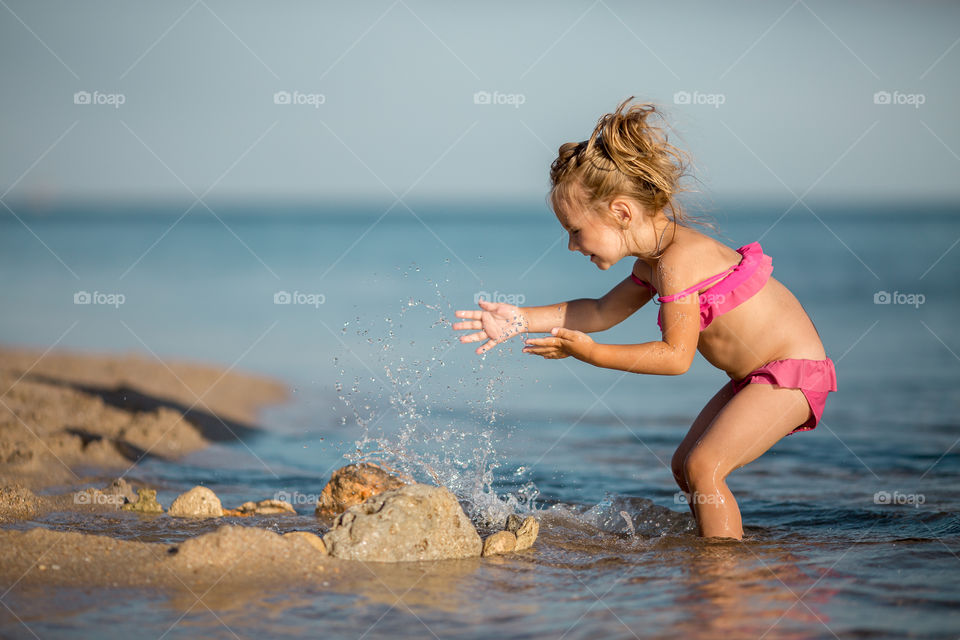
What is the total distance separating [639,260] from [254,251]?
25032mm

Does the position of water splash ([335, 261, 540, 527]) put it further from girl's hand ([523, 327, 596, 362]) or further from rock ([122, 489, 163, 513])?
rock ([122, 489, 163, 513])

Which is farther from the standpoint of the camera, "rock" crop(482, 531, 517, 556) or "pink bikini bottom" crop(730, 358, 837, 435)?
"pink bikini bottom" crop(730, 358, 837, 435)

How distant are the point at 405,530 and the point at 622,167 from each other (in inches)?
67.1

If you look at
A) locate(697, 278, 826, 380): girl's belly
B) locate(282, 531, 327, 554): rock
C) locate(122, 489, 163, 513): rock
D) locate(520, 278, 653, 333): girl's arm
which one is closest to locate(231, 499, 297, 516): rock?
locate(122, 489, 163, 513): rock

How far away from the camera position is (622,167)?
3.63 m

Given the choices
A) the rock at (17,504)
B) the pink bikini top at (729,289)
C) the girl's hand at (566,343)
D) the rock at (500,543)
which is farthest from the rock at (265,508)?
the pink bikini top at (729,289)

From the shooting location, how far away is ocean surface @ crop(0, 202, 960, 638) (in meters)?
2.68

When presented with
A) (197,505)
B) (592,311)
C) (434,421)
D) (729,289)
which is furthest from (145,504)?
(434,421)

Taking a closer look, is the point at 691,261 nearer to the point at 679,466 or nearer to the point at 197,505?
the point at 679,466

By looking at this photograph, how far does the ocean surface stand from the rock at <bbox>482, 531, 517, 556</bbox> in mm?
65

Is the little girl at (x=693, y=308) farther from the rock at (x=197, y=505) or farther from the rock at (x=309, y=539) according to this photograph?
the rock at (x=197, y=505)

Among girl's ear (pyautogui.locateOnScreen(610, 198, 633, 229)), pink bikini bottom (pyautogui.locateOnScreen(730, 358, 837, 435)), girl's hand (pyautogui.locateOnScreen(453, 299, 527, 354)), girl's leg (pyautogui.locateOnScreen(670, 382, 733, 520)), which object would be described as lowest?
girl's leg (pyautogui.locateOnScreen(670, 382, 733, 520))

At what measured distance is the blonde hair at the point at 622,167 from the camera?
12.0ft

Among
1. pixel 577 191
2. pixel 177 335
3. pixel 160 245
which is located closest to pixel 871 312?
pixel 177 335
